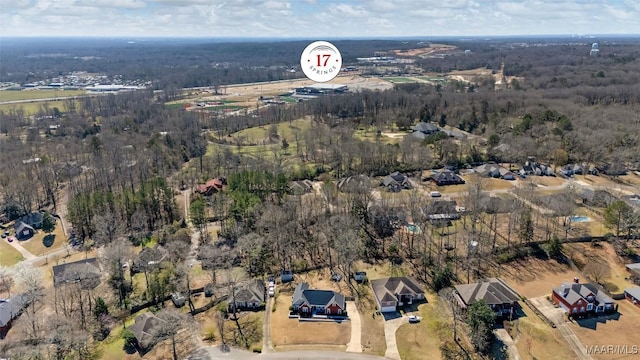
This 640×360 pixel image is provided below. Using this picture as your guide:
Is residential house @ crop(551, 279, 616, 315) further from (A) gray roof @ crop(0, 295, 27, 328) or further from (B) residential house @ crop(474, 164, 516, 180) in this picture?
(A) gray roof @ crop(0, 295, 27, 328)

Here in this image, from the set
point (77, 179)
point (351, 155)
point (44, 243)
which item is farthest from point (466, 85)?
point (44, 243)

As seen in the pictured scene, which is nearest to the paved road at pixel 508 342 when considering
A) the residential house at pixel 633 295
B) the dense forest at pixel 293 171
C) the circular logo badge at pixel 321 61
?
the dense forest at pixel 293 171

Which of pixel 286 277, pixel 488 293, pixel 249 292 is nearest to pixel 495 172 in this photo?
pixel 488 293

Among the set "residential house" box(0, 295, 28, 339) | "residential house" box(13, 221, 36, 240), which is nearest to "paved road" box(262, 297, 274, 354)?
"residential house" box(0, 295, 28, 339)

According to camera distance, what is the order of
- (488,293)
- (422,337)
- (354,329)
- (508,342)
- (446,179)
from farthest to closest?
(446,179) → (488,293) → (354,329) → (422,337) → (508,342)

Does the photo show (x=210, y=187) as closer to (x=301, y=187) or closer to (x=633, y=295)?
(x=301, y=187)

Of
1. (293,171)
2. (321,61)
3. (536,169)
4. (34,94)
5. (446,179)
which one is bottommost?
(446,179)

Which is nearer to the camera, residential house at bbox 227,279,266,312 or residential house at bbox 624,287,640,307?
residential house at bbox 624,287,640,307
